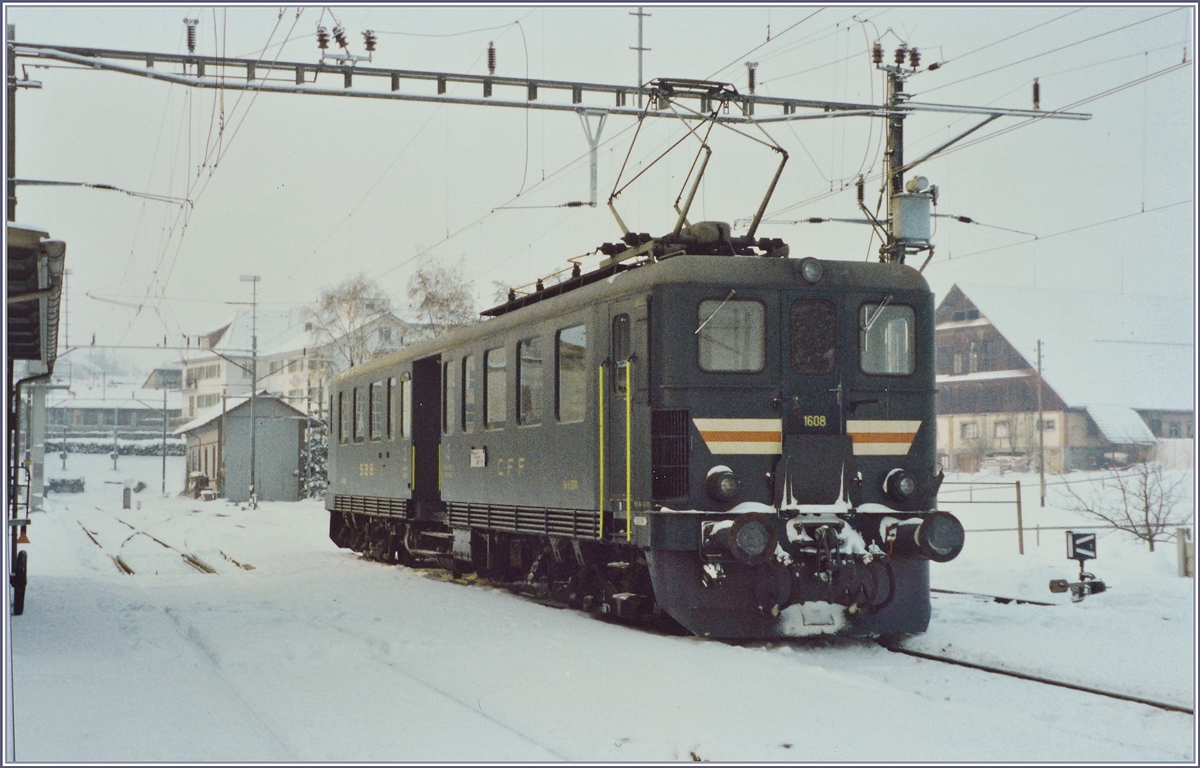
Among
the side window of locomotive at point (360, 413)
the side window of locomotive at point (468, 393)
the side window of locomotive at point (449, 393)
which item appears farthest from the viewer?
the side window of locomotive at point (360, 413)

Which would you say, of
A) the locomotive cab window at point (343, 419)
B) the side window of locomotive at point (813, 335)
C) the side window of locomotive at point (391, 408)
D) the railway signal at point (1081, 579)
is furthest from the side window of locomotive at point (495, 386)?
the locomotive cab window at point (343, 419)

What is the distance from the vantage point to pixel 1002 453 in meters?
46.4

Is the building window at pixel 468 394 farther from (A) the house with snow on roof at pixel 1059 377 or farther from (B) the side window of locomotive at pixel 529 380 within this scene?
(A) the house with snow on roof at pixel 1059 377

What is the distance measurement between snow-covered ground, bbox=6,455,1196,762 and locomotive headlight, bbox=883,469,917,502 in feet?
3.76

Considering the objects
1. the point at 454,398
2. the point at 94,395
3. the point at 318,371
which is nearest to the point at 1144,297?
the point at 318,371

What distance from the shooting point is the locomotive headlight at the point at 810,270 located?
1066 centimetres

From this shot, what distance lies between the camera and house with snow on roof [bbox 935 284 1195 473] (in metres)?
45.4

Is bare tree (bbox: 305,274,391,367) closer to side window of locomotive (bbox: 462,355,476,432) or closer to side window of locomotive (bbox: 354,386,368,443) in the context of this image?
side window of locomotive (bbox: 354,386,368,443)

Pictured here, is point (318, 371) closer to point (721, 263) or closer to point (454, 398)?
point (454, 398)

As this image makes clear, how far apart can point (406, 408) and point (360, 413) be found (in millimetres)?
3202

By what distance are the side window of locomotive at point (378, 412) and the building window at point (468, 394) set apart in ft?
12.1

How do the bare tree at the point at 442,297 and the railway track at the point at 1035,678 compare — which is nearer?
the railway track at the point at 1035,678

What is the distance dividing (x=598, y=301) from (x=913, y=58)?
9498 millimetres

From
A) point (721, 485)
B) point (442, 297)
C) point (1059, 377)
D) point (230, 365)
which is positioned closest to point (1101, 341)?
point (1059, 377)
